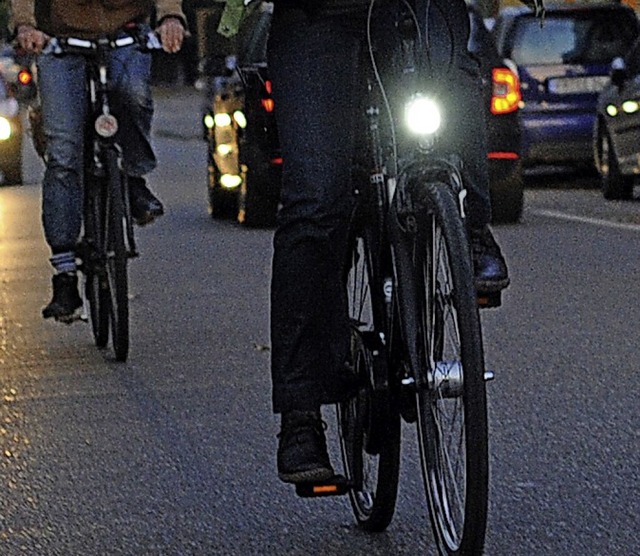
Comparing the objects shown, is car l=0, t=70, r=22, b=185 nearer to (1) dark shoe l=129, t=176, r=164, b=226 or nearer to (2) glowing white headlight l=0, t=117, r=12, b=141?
(2) glowing white headlight l=0, t=117, r=12, b=141

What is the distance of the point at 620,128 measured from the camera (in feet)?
55.0

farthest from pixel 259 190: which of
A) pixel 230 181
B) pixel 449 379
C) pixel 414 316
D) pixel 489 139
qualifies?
pixel 449 379

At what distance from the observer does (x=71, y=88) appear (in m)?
7.95

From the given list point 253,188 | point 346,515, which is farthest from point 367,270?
point 253,188

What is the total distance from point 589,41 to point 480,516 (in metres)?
15.6

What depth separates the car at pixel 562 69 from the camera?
18688 mm

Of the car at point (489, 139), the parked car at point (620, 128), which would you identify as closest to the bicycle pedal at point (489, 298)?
the car at point (489, 139)

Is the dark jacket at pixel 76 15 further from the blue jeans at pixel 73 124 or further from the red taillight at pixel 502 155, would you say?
the red taillight at pixel 502 155

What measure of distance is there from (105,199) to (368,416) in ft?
12.0

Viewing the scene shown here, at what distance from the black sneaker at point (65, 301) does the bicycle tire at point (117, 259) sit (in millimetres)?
141

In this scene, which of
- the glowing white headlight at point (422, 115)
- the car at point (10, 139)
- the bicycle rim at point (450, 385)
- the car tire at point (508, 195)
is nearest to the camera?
the bicycle rim at point (450, 385)

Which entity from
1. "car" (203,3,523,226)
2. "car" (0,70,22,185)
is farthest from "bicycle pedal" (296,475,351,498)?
"car" (0,70,22,185)

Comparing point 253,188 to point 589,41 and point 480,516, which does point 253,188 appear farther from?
point 480,516

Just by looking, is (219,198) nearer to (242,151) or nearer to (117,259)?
(242,151)
